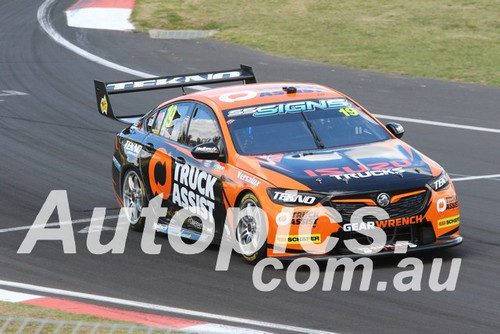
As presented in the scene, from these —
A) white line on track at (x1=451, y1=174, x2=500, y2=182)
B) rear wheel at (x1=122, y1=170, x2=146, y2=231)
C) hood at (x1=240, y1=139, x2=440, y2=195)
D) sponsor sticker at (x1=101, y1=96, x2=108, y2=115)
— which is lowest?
white line on track at (x1=451, y1=174, x2=500, y2=182)

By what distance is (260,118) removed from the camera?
34.8 feet

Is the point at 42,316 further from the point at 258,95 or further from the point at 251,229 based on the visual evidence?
the point at 258,95

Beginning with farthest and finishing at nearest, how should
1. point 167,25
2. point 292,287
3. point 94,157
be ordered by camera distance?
1. point 167,25
2. point 94,157
3. point 292,287

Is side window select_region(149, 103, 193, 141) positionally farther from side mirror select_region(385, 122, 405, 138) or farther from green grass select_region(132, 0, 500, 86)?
green grass select_region(132, 0, 500, 86)

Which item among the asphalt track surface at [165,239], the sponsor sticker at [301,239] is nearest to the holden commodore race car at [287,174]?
the sponsor sticker at [301,239]

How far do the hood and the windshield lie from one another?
219 mm

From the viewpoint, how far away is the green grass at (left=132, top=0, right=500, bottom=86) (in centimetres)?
2262

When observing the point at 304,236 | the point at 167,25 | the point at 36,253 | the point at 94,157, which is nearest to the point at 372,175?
the point at 304,236

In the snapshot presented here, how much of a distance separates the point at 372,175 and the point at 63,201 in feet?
15.5

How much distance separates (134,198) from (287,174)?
2.69m

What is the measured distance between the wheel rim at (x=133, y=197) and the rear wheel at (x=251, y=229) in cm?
203

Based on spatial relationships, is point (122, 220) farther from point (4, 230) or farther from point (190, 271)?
point (190, 271)

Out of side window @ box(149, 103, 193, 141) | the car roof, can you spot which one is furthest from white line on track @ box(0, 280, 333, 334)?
the car roof

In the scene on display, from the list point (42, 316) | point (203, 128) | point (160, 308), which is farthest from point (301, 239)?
point (42, 316)
